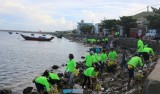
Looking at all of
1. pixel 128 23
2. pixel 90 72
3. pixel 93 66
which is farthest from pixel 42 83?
pixel 128 23

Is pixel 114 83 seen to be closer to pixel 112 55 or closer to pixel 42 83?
pixel 112 55

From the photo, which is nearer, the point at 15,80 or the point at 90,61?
the point at 90,61

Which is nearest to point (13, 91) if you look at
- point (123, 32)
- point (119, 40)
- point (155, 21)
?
point (155, 21)

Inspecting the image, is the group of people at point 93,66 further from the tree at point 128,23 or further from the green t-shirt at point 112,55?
the tree at point 128,23

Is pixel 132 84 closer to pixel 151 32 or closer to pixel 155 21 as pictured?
pixel 151 32

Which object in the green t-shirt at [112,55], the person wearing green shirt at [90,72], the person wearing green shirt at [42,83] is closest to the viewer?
the person wearing green shirt at [42,83]

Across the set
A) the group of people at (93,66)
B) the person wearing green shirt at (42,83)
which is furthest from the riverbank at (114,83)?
the person wearing green shirt at (42,83)

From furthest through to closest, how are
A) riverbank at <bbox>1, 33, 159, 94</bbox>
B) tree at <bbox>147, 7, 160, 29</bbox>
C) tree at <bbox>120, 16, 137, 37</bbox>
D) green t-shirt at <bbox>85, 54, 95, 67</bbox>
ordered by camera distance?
1. tree at <bbox>120, 16, 137, 37</bbox>
2. tree at <bbox>147, 7, 160, 29</bbox>
3. green t-shirt at <bbox>85, 54, 95, 67</bbox>
4. riverbank at <bbox>1, 33, 159, 94</bbox>

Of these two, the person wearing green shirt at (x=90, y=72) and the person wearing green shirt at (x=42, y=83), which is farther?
the person wearing green shirt at (x=90, y=72)

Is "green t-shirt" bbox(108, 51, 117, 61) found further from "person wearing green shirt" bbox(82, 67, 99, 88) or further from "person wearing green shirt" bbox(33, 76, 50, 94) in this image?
"person wearing green shirt" bbox(33, 76, 50, 94)

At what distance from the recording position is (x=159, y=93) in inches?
280

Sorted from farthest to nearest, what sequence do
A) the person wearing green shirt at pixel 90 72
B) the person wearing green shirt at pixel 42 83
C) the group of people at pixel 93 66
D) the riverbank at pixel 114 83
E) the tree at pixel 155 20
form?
the tree at pixel 155 20, the person wearing green shirt at pixel 90 72, the riverbank at pixel 114 83, the group of people at pixel 93 66, the person wearing green shirt at pixel 42 83

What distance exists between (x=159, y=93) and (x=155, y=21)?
126 ft

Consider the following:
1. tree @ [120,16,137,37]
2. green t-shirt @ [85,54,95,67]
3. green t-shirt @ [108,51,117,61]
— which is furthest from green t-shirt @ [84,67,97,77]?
tree @ [120,16,137,37]
